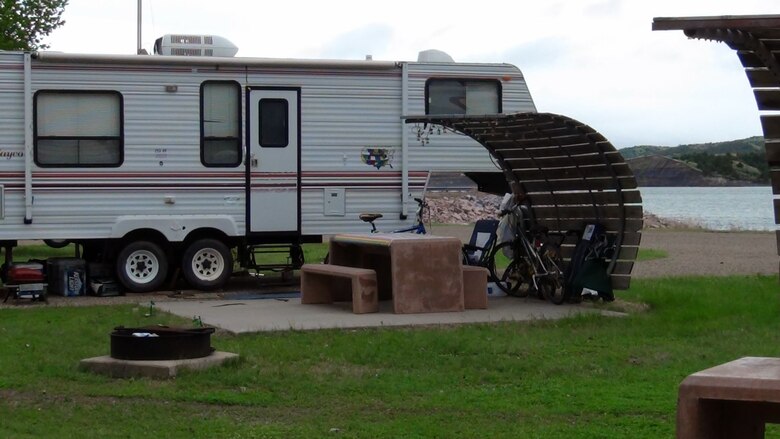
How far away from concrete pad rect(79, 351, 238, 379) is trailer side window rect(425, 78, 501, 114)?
24.6 ft

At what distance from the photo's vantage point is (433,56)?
15516 millimetres

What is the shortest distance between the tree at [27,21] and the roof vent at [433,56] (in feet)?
30.5

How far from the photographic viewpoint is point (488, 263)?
1384 centimetres

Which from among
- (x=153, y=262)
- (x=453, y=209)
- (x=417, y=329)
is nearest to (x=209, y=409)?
(x=417, y=329)

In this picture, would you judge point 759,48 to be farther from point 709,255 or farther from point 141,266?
point 709,255

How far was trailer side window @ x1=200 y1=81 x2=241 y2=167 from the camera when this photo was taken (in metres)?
14.6

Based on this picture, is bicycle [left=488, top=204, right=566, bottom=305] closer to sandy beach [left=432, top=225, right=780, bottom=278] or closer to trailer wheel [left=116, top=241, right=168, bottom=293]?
sandy beach [left=432, top=225, right=780, bottom=278]

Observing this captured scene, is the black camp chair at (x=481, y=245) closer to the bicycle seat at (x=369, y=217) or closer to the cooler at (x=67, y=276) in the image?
the bicycle seat at (x=369, y=217)

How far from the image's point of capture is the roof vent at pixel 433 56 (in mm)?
15453

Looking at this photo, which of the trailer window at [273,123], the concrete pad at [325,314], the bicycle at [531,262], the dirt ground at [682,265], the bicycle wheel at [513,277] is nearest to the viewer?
the concrete pad at [325,314]

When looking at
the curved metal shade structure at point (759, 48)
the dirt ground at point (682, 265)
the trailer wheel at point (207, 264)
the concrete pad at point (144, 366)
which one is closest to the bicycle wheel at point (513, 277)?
the dirt ground at point (682, 265)

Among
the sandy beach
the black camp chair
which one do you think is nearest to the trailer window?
the black camp chair

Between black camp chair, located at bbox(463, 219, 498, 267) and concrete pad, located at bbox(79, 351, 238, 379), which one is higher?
black camp chair, located at bbox(463, 219, 498, 267)

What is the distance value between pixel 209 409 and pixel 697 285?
8.39 metres
